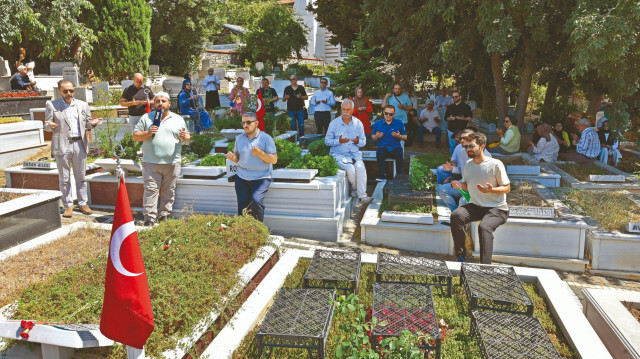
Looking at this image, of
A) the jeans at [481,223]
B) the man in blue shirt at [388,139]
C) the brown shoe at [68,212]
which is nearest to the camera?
the jeans at [481,223]

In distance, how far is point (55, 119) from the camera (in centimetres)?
715

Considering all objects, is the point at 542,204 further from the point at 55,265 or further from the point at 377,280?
the point at 55,265

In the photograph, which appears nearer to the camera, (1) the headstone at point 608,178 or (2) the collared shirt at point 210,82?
(1) the headstone at point 608,178

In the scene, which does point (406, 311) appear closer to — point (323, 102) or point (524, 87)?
point (323, 102)

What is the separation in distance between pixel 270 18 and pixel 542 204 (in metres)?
28.4

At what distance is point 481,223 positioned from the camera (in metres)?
5.62

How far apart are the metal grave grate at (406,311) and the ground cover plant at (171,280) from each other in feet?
4.19

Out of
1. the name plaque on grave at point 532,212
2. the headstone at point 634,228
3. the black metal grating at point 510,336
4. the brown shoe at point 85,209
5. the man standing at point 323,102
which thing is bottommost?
the brown shoe at point 85,209

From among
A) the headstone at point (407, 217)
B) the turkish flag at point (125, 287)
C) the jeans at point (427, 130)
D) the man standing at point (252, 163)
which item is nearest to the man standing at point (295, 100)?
the jeans at point (427, 130)

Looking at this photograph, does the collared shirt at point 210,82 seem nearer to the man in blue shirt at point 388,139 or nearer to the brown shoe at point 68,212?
the man in blue shirt at point 388,139

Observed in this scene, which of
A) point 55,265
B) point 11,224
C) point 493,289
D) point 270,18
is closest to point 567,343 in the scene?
point 493,289

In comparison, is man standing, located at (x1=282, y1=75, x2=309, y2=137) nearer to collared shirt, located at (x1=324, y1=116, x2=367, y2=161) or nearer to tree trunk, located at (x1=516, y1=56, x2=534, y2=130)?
collared shirt, located at (x1=324, y1=116, x2=367, y2=161)

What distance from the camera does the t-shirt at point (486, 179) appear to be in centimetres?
559

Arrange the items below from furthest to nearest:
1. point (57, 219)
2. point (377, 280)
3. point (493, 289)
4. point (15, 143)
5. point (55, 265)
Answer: point (15, 143) → point (57, 219) → point (55, 265) → point (377, 280) → point (493, 289)
